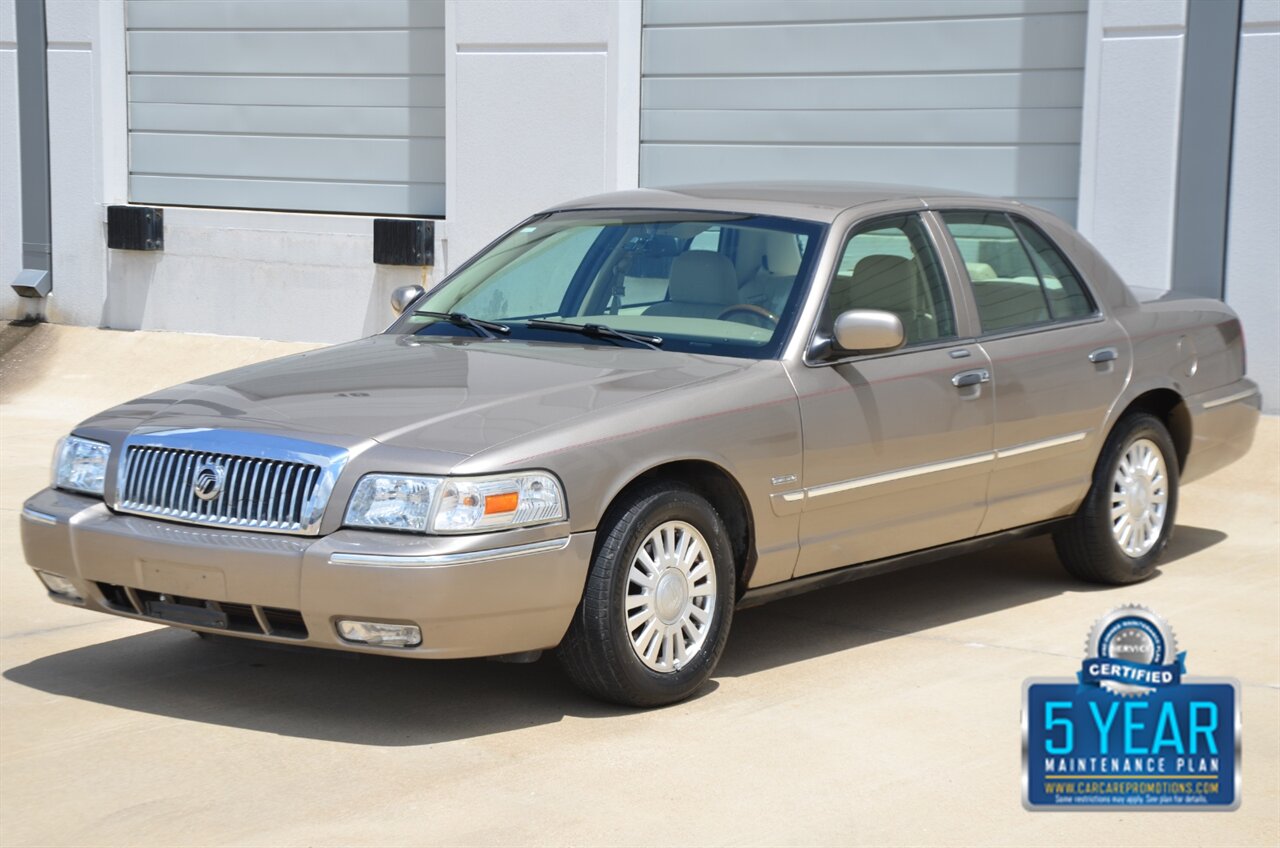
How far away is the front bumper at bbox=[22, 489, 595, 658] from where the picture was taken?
484 centimetres

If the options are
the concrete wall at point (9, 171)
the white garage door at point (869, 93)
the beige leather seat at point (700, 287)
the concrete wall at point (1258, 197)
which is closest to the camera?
the beige leather seat at point (700, 287)

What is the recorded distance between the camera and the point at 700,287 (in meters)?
6.16

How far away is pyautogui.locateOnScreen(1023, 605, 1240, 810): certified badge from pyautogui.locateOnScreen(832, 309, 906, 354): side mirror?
4.03ft

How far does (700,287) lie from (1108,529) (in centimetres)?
215

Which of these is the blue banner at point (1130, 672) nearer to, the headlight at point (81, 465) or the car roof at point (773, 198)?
the car roof at point (773, 198)

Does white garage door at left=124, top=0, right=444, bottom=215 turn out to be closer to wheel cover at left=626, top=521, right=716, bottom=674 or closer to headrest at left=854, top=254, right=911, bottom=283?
headrest at left=854, top=254, right=911, bottom=283

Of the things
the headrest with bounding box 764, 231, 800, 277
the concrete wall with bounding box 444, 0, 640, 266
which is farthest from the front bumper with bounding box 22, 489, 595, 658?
the concrete wall with bounding box 444, 0, 640, 266

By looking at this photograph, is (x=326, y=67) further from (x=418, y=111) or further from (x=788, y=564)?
(x=788, y=564)

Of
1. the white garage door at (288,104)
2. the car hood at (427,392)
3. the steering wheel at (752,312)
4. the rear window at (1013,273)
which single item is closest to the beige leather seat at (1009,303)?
the rear window at (1013,273)

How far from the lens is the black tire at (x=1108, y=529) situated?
278 inches

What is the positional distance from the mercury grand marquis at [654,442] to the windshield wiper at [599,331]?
0.06 ft

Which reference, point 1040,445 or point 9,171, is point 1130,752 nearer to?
point 1040,445

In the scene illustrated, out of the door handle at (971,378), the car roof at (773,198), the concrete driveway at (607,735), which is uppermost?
the car roof at (773,198)

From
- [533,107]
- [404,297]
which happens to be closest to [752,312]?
[404,297]
